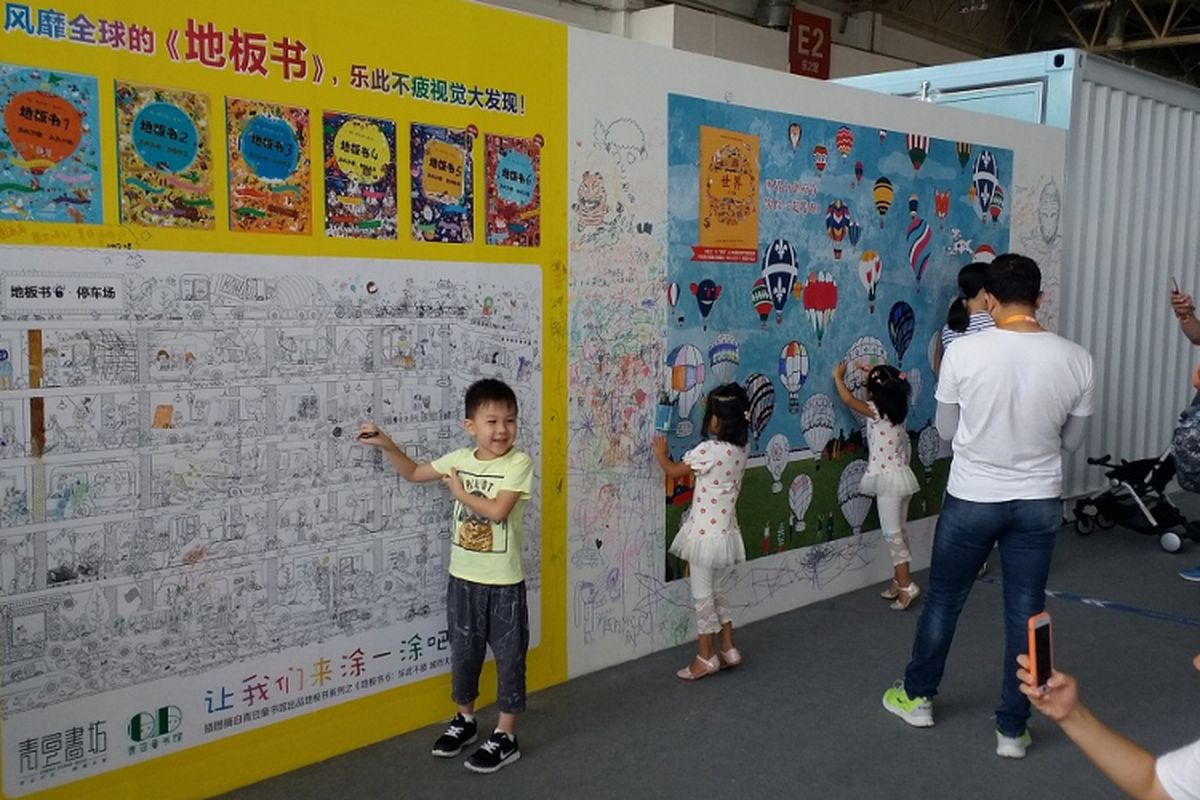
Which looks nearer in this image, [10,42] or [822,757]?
[10,42]

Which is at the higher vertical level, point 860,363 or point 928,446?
point 860,363

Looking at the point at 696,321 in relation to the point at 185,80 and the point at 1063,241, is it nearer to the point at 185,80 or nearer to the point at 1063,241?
the point at 185,80

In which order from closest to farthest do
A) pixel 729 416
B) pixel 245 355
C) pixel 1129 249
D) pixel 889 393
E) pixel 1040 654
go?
pixel 1040 654 → pixel 245 355 → pixel 729 416 → pixel 889 393 → pixel 1129 249

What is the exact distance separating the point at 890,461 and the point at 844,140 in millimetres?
1745

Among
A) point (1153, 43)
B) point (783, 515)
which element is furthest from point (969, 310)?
point (1153, 43)

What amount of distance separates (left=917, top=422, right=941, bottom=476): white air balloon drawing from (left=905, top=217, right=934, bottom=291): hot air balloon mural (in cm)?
89

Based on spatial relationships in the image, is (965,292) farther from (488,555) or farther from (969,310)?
(488,555)

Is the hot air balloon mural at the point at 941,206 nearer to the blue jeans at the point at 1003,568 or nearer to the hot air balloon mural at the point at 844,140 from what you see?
the hot air balloon mural at the point at 844,140

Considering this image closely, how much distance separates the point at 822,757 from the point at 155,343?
275 centimetres

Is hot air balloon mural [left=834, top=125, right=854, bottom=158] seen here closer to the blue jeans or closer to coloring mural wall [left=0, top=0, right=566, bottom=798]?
coloring mural wall [left=0, top=0, right=566, bottom=798]

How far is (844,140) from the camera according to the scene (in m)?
5.82

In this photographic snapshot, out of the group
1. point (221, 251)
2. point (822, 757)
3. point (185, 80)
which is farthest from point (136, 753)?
point (822, 757)

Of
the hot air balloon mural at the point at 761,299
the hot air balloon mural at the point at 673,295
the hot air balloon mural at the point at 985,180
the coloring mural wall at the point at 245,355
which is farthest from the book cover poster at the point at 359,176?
the hot air balloon mural at the point at 985,180

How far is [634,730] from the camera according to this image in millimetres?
4199
